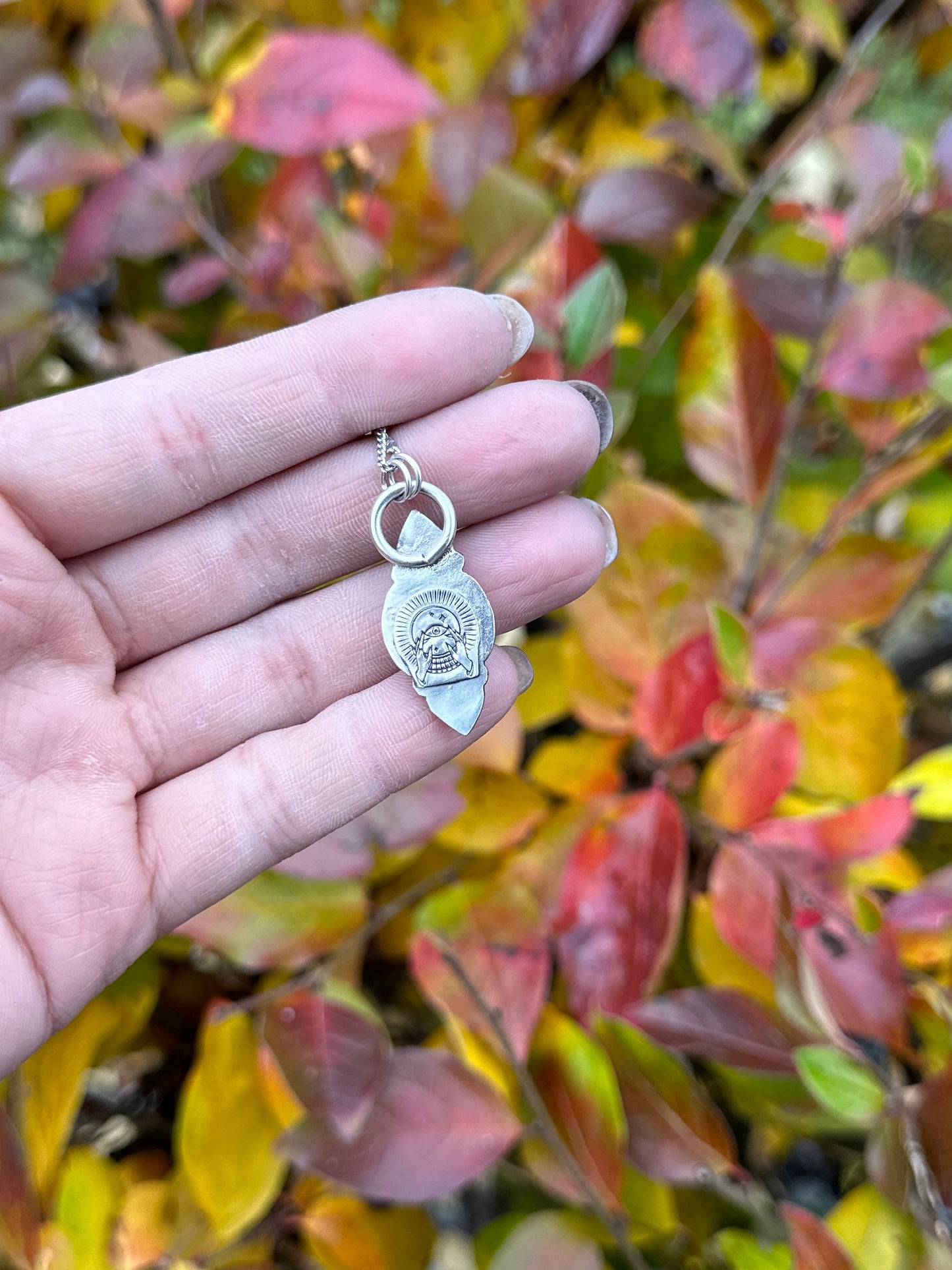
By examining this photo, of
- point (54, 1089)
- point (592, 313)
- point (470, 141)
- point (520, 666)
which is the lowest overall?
point (54, 1089)

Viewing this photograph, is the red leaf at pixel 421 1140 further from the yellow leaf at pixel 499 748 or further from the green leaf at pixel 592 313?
the green leaf at pixel 592 313

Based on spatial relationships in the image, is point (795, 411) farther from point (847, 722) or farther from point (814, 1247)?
point (814, 1247)

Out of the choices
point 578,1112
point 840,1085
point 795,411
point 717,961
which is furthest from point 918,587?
point 578,1112

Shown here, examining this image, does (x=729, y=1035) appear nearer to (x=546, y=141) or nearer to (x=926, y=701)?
(x=926, y=701)

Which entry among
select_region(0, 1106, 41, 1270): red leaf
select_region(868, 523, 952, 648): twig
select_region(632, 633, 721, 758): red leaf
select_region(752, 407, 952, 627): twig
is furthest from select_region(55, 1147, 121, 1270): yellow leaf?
select_region(868, 523, 952, 648): twig

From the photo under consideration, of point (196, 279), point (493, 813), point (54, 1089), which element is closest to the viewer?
point (54, 1089)

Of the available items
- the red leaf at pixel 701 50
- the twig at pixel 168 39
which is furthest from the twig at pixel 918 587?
the twig at pixel 168 39
